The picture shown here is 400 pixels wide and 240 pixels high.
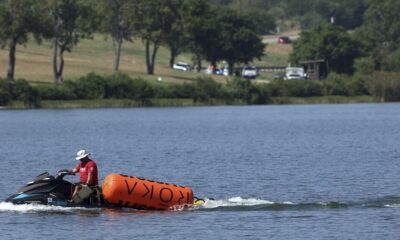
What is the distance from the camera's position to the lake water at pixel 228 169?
38406 millimetres

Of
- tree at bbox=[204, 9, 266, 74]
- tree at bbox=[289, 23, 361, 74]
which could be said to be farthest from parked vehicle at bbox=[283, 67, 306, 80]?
tree at bbox=[204, 9, 266, 74]

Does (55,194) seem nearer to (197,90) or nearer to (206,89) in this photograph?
(197,90)

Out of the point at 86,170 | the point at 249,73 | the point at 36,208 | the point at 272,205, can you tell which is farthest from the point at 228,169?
the point at 249,73

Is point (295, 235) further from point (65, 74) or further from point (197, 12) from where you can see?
point (197, 12)

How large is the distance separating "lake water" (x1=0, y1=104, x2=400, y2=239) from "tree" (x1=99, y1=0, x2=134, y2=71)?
38.9 metres

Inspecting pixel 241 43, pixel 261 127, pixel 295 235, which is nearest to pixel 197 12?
pixel 241 43

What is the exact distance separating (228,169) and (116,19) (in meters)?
104

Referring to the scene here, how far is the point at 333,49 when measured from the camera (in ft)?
600

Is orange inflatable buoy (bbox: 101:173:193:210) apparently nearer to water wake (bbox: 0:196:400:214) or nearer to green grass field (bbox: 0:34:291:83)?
water wake (bbox: 0:196:400:214)

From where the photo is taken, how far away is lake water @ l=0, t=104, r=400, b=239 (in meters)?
38.4

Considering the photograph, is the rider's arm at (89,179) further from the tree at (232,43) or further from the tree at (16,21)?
the tree at (232,43)

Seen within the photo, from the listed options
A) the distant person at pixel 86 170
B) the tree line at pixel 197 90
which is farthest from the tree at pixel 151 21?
the distant person at pixel 86 170

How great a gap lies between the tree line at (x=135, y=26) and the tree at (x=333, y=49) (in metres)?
7.53

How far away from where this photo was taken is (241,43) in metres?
183
